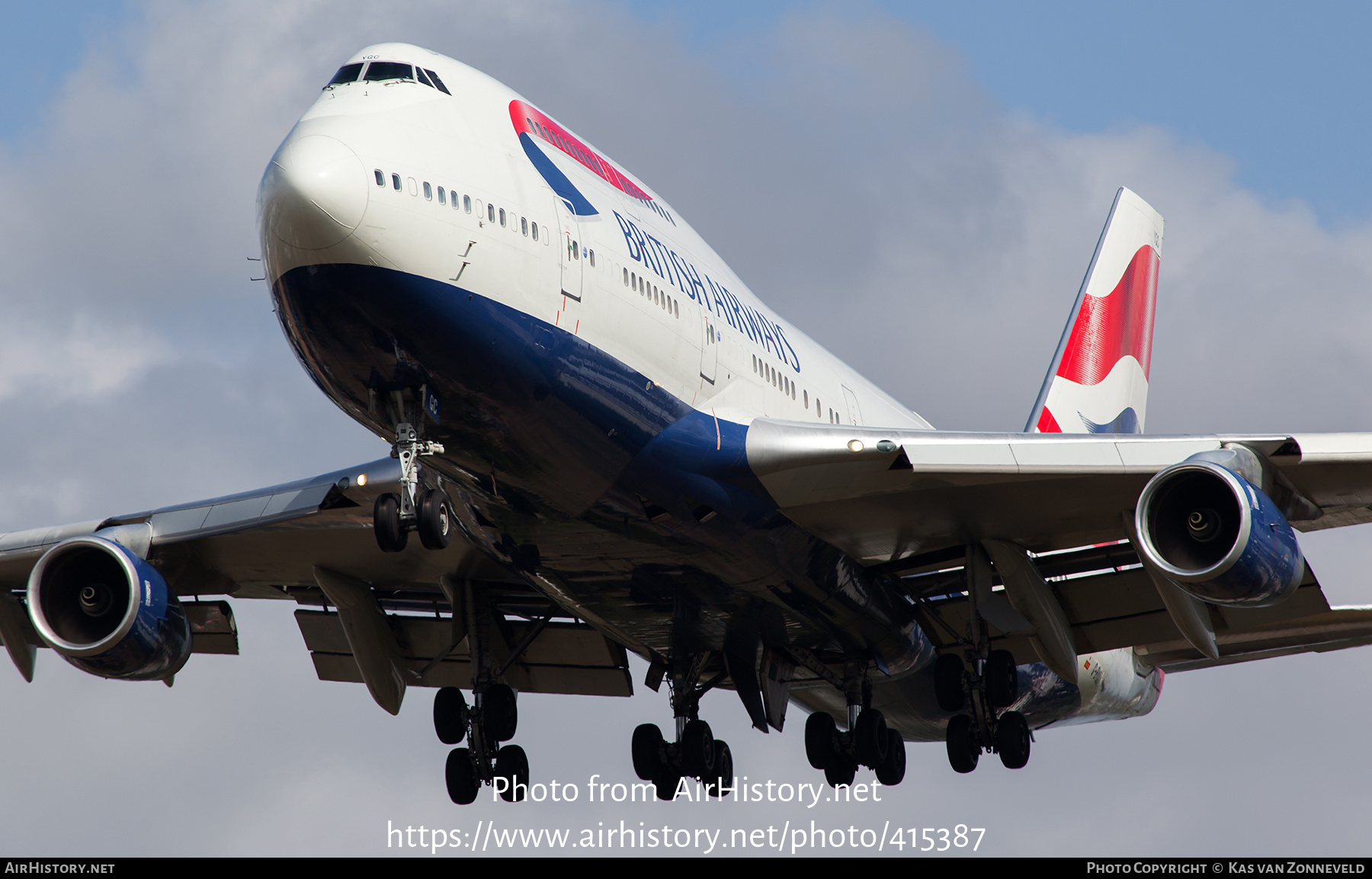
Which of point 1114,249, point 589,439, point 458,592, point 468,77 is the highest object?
point 1114,249

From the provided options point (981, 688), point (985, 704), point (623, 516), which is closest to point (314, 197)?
point (623, 516)

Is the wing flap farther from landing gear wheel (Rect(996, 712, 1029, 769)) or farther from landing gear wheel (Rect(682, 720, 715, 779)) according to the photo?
landing gear wheel (Rect(996, 712, 1029, 769))

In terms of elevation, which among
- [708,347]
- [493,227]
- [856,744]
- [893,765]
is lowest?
[893,765]

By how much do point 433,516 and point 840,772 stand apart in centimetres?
1174

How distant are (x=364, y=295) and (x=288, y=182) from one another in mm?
1242

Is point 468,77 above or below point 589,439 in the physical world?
above

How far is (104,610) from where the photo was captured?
891 inches

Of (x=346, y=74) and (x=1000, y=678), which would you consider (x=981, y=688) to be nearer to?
(x=1000, y=678)

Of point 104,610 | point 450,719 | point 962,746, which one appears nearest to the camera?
point 104,610

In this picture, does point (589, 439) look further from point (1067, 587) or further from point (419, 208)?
point (1067, 587)

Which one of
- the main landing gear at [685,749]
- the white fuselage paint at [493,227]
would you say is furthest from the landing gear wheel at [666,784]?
the white fuselage paint at [493,227]

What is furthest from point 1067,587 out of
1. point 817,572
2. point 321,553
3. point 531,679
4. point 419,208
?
point 419,208

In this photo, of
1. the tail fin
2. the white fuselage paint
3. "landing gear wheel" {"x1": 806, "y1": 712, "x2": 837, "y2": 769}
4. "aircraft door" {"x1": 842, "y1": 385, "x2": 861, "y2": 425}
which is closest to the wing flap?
"landing gear wheel" {"x1": 806, "y1": 712, "x2": 837, "y2": 769}

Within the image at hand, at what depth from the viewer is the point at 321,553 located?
23984 mm
